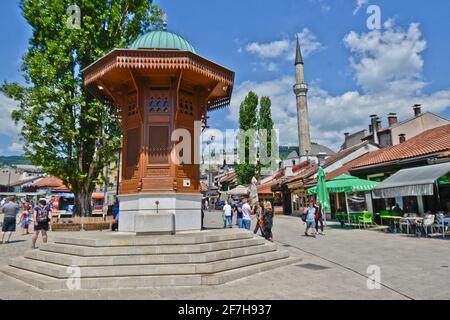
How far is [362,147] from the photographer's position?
99.6 feet

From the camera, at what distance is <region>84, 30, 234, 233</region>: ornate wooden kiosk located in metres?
8.56

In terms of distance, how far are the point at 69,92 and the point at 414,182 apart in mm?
18090

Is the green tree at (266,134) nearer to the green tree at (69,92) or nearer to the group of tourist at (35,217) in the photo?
the green tree at (69,92)

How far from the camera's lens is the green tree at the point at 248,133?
39250 millimetres

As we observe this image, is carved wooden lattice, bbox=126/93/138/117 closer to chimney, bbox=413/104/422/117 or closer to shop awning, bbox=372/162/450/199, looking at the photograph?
shop awning, bbox=372/162/450/199

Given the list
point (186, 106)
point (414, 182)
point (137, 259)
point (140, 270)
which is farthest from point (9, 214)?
point (414, 182)

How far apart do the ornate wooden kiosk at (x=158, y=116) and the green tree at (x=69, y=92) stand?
6.70 meters

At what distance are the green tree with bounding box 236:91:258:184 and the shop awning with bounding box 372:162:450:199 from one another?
23513 millimetres

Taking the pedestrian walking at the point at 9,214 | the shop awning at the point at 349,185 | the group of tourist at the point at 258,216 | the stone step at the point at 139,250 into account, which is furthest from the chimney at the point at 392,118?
the pedestrian walking at the point at 9,214

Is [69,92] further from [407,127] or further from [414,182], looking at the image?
[407,127]

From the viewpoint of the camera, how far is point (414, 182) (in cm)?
1415

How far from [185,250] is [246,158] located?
33.6 meters
